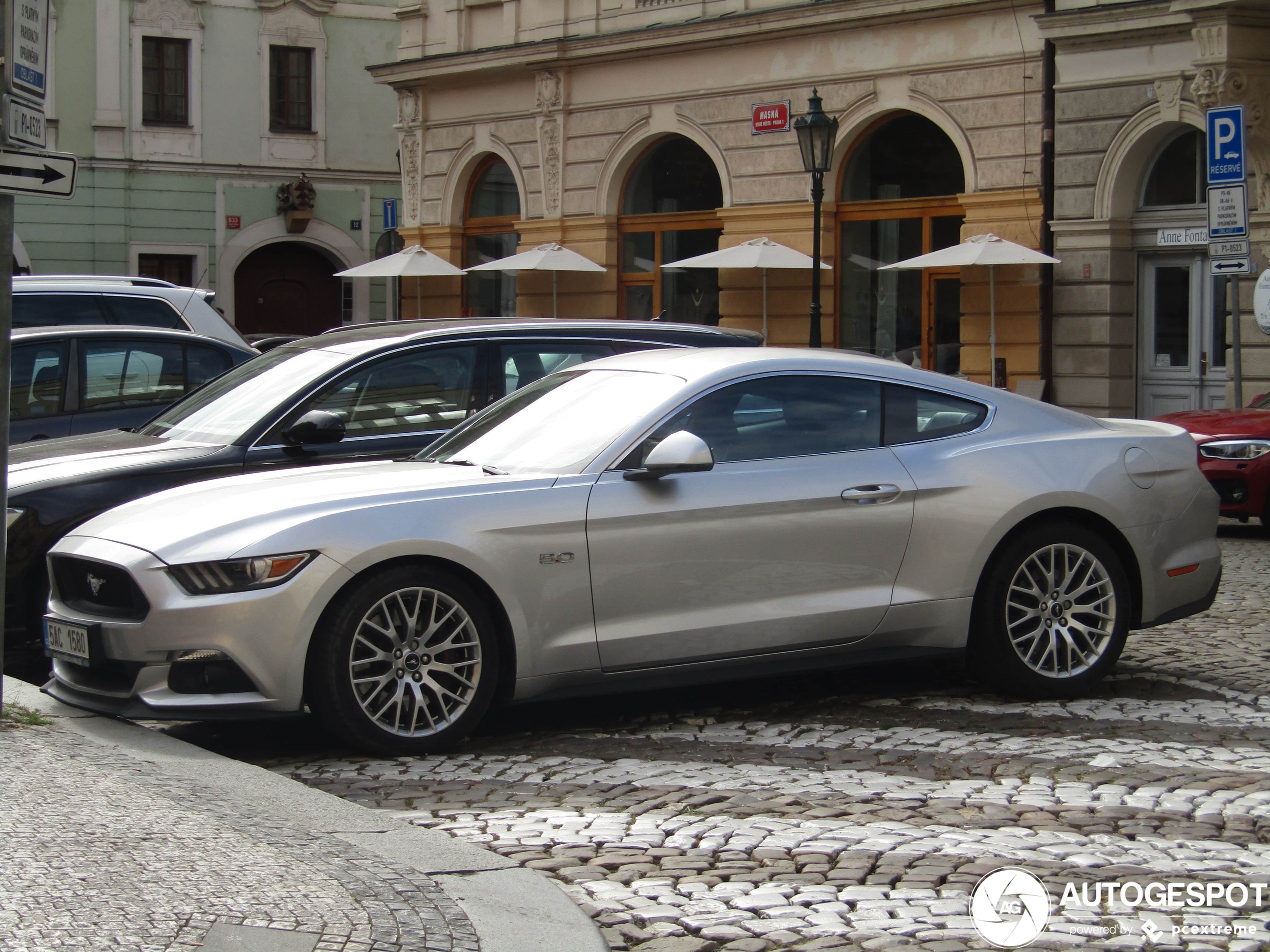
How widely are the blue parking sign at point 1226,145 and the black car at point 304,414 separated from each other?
760 cm

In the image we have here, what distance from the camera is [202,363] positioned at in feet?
34.2

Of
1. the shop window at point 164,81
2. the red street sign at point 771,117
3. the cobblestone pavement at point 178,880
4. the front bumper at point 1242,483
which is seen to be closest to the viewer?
the cobblestone pavement at point 178,880

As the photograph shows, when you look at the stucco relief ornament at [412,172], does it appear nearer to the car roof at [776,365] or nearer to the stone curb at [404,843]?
the car roof at [776,365]

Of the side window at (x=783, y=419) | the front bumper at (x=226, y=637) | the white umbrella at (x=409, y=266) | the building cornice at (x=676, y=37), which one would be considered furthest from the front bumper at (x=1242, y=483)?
the white umbrella at (x=409, y=266)

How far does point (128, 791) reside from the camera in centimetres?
500

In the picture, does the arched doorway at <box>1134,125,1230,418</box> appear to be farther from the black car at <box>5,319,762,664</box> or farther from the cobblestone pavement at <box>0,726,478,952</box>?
the cobblestone pavement at <box>0,726,478,952</box>

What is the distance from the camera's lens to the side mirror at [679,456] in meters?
6.09

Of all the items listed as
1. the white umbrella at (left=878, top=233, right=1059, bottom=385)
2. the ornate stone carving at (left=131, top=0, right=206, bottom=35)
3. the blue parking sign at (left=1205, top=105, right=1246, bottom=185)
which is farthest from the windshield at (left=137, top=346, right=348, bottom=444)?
the ornate stone carving at (left=131, top=0, right=206, bottom=35)

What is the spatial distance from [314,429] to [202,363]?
3.17 m

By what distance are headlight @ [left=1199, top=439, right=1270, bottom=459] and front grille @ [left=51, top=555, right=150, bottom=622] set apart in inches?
393

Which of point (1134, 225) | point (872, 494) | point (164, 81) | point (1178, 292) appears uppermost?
point (164, 81)

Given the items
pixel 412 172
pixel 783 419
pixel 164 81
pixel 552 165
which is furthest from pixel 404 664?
pixel 164 81

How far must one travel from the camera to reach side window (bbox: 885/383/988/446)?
22.4 ft

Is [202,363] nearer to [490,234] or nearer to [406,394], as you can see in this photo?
[406,394]
